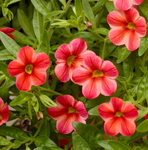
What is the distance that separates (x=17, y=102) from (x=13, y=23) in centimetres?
43

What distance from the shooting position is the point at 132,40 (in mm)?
606

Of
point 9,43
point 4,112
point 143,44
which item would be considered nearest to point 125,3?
point 143,44

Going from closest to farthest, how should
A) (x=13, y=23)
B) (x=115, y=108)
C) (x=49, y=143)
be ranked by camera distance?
(x=115, y=108), (x=49, y=143), (x=13, y=23)

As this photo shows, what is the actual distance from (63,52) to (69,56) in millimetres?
33

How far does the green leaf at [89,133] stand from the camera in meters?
0.62

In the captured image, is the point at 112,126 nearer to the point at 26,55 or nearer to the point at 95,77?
the point at 95,77

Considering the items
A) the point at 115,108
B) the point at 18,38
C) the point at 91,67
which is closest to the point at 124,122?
the point at 115,108

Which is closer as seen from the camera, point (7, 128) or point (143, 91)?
point (143, 91)

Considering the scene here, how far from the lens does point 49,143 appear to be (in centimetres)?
71

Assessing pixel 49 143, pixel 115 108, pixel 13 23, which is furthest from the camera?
pixel 13 23

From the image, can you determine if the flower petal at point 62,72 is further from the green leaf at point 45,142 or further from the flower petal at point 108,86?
the green leaf at point 45,142

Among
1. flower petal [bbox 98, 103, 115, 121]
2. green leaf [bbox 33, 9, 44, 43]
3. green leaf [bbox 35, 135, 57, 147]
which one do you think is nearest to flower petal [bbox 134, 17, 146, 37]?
flower petal [bbox 98, 103, 115, 121]

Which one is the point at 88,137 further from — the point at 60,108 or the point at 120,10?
the point at 120,10

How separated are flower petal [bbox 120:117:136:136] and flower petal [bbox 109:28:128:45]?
0.71ft
